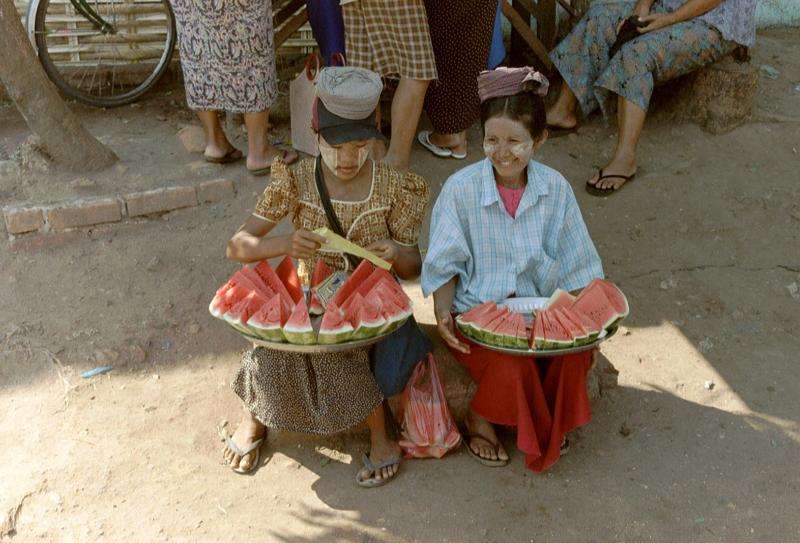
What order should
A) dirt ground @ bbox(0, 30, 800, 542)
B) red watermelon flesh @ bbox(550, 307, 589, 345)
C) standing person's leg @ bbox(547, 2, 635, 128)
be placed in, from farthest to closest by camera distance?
1. standing person's leg @ bbox(547, 2, 635, 128)
2. dirt ground @ bbox(0, 30, 800, 542)
3. red watermelon flesh @ bbox(550, 307, 589, 345)

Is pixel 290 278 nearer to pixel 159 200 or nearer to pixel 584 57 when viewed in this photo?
pixel 159 200

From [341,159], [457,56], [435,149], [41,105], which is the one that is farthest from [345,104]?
[41,105]

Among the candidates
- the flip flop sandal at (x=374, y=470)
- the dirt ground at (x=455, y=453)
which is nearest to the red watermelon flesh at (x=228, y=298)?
the dirt ground at (x=455, y=453)

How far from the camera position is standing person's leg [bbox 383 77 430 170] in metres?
5.09

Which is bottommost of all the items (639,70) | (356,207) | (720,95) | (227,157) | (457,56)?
(227,157)

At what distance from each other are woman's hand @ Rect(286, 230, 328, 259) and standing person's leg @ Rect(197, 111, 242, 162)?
2.48 meters

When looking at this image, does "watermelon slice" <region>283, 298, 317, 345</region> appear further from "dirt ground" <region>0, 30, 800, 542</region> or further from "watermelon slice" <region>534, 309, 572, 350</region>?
"watermelon slice" <region>534, 309, 572, 350</region>

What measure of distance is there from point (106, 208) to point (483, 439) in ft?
Result: 9.14

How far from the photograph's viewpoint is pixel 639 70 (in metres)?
5.55

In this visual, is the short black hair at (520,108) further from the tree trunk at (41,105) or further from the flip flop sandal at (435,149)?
the tree trunk at (41,105)

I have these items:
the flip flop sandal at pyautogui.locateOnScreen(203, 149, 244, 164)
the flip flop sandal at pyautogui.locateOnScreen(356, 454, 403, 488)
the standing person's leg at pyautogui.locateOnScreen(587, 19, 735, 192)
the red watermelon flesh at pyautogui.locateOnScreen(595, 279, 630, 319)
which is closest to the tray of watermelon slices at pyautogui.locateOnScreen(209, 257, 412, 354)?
the flip flop sandal at pyautogui.locateOnScreen(356, 454, 403, 488)

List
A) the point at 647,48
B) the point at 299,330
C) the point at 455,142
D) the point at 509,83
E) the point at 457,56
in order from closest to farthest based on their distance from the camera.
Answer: the point at 299,330 → the point at 509,83 → the point at 457,56 → the point at 647,48 → the point at 455,142

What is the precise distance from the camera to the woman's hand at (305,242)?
3.18m

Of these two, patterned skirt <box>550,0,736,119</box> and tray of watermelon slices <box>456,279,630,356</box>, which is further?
patterned skirt <box>550,0,736,119</box>
